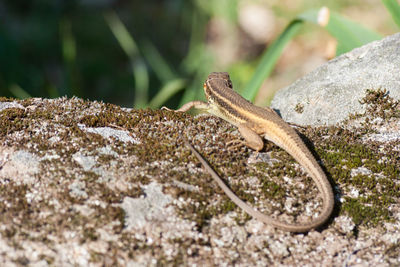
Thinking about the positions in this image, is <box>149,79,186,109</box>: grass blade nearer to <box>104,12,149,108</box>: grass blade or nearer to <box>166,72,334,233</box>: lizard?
<box>104,12,149,108</box>: grass blade

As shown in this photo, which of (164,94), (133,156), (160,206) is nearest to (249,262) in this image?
(160,206)

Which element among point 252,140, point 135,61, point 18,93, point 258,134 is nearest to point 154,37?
point 135,61

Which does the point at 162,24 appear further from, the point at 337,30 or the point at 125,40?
the point at 337,30

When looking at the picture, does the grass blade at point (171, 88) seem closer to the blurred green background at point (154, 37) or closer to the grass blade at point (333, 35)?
the grass blade at point (333, 35)

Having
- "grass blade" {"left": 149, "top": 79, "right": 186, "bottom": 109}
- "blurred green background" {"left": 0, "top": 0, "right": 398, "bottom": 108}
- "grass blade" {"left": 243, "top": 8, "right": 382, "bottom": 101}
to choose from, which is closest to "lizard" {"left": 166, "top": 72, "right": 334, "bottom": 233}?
"grass blade" {"left": 243, "top": 8, "right": 382, "bottom": 101}

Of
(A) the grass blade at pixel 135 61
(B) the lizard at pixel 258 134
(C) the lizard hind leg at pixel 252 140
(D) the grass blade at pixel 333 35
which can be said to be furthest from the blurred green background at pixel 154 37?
(C) the lizard hind leg at pixel 252 140
